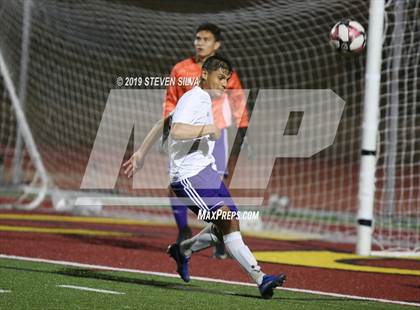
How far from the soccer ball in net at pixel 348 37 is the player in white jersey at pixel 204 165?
3038mm

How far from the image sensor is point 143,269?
9125 mm

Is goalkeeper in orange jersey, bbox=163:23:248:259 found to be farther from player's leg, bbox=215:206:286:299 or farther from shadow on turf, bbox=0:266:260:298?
player's leg, bbox=215:206:286:299

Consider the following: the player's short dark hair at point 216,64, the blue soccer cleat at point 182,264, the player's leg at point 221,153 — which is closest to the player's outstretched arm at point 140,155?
the player's short dark hair at point 216,64

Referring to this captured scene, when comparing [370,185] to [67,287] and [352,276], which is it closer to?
[352,276]

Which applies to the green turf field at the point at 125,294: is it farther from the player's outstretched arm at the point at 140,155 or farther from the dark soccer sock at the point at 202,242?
the player's outstretched arm at the point at 140,155

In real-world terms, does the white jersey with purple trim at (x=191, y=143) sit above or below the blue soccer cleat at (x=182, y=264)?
above

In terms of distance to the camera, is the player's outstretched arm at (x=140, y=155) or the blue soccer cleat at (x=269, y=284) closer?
the blue soccer cleat at (x=269, y=284)

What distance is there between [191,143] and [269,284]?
1.25 m

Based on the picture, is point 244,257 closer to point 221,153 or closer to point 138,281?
point 138,281

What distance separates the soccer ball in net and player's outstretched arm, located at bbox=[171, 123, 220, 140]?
11.4ft

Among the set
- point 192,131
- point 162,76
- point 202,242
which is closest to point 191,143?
point 192,131

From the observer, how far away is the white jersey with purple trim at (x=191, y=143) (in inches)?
288

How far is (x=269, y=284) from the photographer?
7070 millimetres

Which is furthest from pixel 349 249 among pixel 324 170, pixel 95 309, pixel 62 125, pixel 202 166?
pixel 324 170
